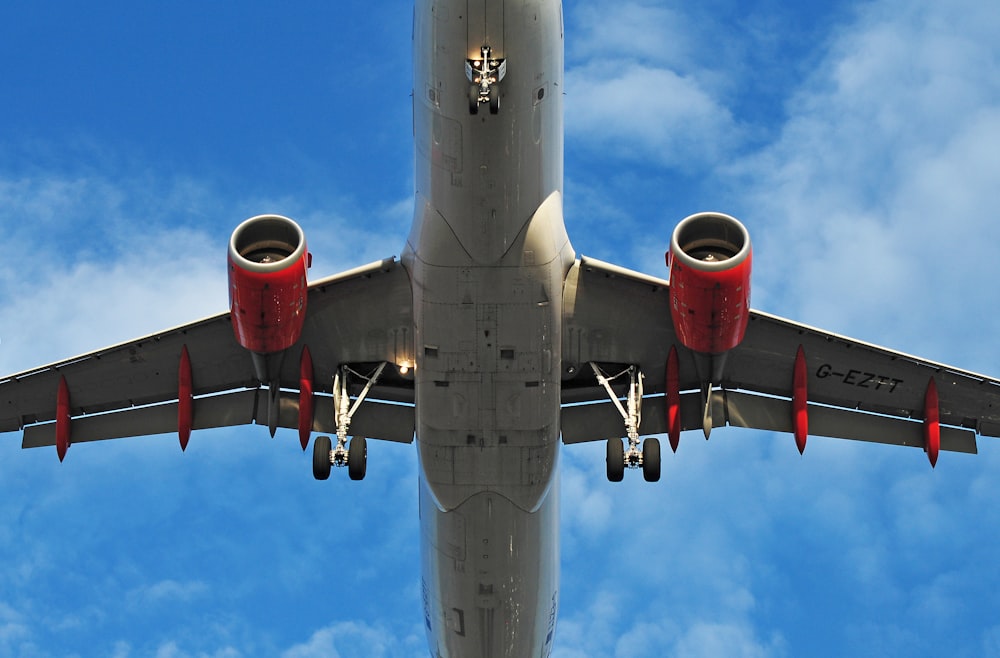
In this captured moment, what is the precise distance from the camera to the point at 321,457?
28.2 m

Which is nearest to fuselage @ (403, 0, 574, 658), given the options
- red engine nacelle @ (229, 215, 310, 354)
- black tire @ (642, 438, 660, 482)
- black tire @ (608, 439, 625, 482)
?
black tire @ (608, 439, 625, 482)

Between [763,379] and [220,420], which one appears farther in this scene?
[220,420]

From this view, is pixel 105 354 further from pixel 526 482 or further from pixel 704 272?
pixel 704 272

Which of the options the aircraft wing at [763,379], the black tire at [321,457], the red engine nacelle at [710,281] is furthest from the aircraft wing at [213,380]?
the red engine nacelle at [710,281]

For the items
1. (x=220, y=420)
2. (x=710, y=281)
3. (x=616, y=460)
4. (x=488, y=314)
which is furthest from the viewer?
(x=220, y=420)

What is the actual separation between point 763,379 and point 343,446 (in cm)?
817

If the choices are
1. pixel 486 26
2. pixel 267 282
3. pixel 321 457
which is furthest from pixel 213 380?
pixel 486 26

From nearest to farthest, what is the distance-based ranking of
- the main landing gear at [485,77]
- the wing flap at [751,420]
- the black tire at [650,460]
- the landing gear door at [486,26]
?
1. the landing gear door at [486,26]
2. the main landing gear at [485,77]
3. the black tire at [650,460]
4. the wing flap at [751,420]

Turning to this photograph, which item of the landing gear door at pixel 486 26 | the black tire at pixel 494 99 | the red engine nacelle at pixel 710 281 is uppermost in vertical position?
the landing gear door at pixel 486 26

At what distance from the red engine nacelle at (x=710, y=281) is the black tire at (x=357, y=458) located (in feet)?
20.5

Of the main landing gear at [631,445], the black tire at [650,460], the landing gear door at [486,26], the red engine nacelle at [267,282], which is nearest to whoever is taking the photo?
the landing gear door at [486,26]

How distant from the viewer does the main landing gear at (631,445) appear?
27.8 m

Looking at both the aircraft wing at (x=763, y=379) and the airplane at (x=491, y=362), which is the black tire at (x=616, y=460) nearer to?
the airplane at (x=491, y=362)

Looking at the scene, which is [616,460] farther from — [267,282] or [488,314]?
[267,282]
